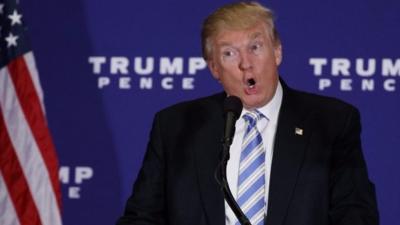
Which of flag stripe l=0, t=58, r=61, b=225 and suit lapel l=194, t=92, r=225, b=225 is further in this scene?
flag stripe l=0, t=58, r=61, b=225

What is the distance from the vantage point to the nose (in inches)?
99.1

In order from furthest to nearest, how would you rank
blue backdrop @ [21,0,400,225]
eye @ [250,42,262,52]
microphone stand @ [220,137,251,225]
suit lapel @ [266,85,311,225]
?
blue backdrop @ [21,0,400,225] → eye @ [250,42,262,52] → suit lapel @ [266,85,311,225] → microphone stand @ [220,137,251,225]

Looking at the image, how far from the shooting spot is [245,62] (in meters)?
2.52

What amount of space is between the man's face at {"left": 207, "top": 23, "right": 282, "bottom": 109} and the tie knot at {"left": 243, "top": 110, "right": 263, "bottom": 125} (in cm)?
2

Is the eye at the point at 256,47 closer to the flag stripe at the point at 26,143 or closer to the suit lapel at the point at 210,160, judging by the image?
the suit lapel at the point at 210,160

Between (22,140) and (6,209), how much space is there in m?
0.29

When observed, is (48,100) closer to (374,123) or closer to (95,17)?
(95,17)

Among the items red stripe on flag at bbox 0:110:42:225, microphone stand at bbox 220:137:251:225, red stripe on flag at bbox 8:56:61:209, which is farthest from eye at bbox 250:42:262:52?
red stripe on flag at bbox 0:110:42:225

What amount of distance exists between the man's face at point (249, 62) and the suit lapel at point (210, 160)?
12cm

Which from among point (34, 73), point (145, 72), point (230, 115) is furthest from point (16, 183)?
point (230, 115)

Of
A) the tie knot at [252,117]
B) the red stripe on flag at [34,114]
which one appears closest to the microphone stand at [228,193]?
the tie knot at [252,117]

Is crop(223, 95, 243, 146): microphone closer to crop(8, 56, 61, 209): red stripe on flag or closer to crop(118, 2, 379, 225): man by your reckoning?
crop(118, 2, 379, 225): man

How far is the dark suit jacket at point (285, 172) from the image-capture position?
243cm

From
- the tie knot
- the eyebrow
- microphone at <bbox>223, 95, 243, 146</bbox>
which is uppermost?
the eyebrow
